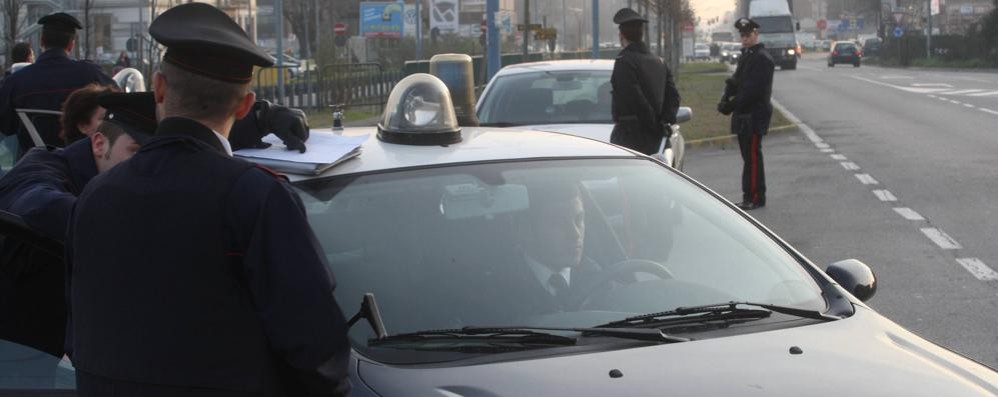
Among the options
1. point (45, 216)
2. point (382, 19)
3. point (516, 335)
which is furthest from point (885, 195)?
point (382, 19)

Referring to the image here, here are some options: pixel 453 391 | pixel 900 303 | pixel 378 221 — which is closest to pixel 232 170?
pixel 453 391

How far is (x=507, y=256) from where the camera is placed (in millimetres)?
3697

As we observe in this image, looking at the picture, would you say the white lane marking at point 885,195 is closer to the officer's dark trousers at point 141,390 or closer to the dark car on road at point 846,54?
the officer's dark trousers at point 141,390

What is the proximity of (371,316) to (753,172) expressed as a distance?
9019 millimetres

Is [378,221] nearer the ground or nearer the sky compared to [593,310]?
nearer the sky

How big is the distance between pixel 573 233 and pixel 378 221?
1.95 ft

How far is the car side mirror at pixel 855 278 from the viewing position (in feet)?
12.9

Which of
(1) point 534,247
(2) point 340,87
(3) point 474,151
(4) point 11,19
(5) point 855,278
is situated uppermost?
(4) point 11,19

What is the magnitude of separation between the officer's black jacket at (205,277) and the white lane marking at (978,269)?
6.60 metres

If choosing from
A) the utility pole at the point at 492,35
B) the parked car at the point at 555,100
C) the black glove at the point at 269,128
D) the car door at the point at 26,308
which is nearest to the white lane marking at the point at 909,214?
the parked car at the point at 555,100

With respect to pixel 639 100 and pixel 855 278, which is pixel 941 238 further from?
pixel 855 278

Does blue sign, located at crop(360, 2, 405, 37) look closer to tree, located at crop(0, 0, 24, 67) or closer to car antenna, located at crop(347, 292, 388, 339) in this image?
tree, located at crop(0, 0, 24, 67)

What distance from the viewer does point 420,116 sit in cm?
420

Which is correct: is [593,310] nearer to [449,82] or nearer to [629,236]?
[629,236]
